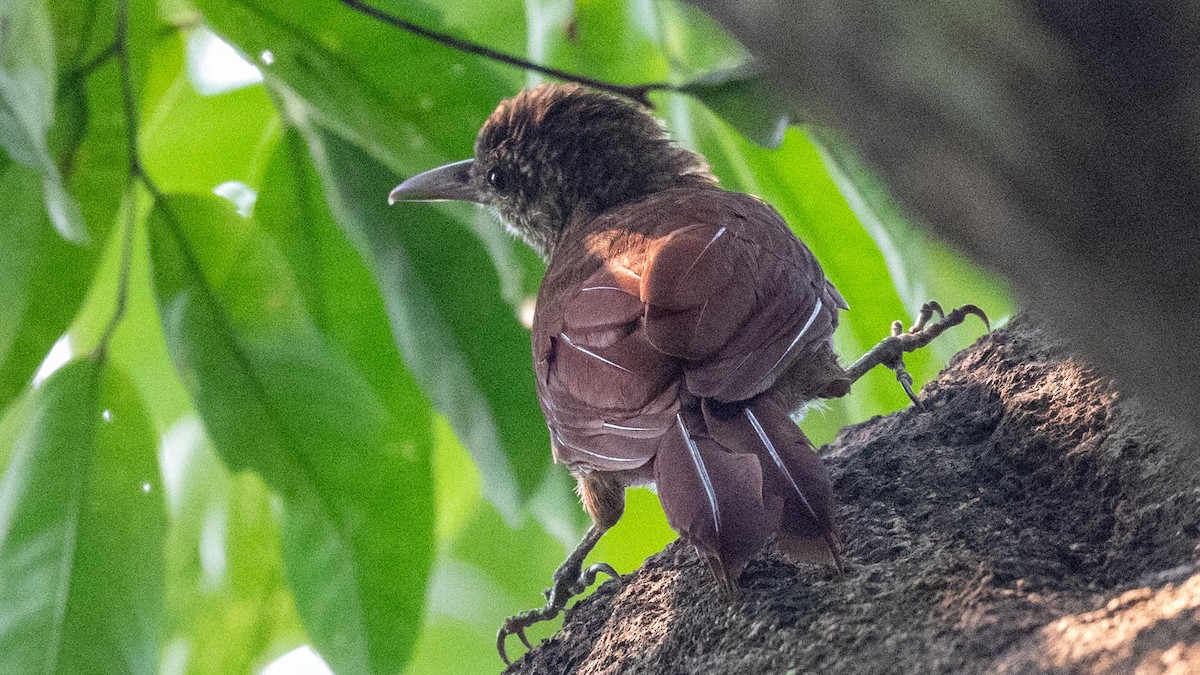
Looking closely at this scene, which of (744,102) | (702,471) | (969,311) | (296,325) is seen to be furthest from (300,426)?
(969,311)

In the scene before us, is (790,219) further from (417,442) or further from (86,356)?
(86,356)

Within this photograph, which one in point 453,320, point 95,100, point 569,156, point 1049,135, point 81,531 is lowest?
point 1049,135

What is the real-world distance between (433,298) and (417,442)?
0.37 meters

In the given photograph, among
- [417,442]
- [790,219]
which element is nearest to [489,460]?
[417,442]

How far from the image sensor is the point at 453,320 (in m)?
2.86

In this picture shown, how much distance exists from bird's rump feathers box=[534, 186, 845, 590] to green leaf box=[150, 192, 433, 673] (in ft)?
1.55

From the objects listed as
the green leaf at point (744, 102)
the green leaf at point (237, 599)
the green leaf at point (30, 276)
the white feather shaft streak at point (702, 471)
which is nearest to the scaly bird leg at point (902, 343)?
the green leaf at point (744, 102)

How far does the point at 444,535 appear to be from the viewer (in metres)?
3.68

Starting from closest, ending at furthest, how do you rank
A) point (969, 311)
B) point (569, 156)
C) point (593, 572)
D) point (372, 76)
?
point (372, 76)
point (969, 311)
point (593, 572)
point (569, 156)

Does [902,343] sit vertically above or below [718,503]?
above

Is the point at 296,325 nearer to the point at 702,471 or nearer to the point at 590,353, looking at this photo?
the point at 590,353

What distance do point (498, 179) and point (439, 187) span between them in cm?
53

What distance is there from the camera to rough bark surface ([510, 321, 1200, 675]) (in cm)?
142

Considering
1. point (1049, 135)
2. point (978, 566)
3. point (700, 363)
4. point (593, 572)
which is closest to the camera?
point (1049, 135)
